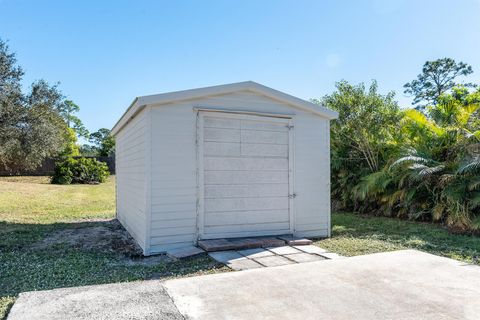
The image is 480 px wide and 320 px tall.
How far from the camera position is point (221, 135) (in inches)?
204

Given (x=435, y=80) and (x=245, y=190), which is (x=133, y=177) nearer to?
(x=245, y=190)

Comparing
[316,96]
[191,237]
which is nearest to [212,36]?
[316,96]

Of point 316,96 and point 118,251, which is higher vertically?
point 316,96

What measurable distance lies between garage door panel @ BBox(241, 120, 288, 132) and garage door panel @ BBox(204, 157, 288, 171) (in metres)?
0.51

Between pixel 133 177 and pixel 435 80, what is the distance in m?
25.3

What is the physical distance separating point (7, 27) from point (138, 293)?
11704 mm

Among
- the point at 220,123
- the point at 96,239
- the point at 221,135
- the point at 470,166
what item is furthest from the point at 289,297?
the point at 470,166

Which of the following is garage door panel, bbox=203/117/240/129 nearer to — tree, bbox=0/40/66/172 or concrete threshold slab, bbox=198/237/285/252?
concrete threshold slab, bbox=198/237/285/252

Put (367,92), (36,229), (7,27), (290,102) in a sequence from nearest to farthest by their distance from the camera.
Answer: (290,102) < (36,229) < (367,92) < (7,27)

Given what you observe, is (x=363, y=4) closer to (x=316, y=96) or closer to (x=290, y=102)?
(x=316, y=96)

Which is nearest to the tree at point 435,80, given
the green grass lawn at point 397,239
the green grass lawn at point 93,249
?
the green grass lawn at point 397,239

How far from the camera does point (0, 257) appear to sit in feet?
14.6

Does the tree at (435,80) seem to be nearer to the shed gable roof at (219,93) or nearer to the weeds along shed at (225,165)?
the shed gable roof at (219,93)

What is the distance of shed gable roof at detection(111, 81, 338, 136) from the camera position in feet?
15.2
